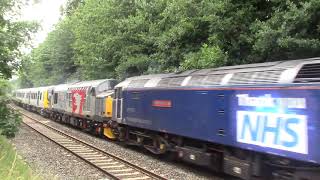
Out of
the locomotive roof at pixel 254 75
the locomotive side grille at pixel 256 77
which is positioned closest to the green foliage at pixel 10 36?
the locomotive roof at pixel 254 75

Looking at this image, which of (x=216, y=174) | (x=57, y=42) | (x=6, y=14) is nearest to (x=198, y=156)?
(x=216, y=174)

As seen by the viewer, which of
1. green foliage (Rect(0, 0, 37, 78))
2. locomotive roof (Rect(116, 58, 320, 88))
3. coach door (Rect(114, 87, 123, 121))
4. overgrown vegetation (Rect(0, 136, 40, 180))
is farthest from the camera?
coach door (Rect(114, 87, 123, 121))

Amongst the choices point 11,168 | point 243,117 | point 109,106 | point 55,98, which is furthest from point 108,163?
point 55,98

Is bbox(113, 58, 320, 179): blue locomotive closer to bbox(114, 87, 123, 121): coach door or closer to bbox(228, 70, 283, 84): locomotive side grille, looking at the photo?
bbox(228, 70, 283, 84): locomotive side grille

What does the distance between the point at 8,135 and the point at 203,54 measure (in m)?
7.85

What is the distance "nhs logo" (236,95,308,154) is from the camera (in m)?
8.13

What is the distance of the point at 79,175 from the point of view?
40.8 ft

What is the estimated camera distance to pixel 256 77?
972cm

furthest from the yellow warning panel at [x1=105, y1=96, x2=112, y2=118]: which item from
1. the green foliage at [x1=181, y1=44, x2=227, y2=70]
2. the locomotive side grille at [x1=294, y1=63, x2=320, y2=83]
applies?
the locomotive side grille at [x1=294, y1=63, x2=320, y2=83]

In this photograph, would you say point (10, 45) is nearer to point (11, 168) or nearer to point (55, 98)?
point (11, 168)

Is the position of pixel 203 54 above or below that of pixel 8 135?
above

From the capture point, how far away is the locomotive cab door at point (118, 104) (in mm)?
18016

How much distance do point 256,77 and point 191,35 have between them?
10.8 metres

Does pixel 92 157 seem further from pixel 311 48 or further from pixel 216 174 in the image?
pixel 311 48
